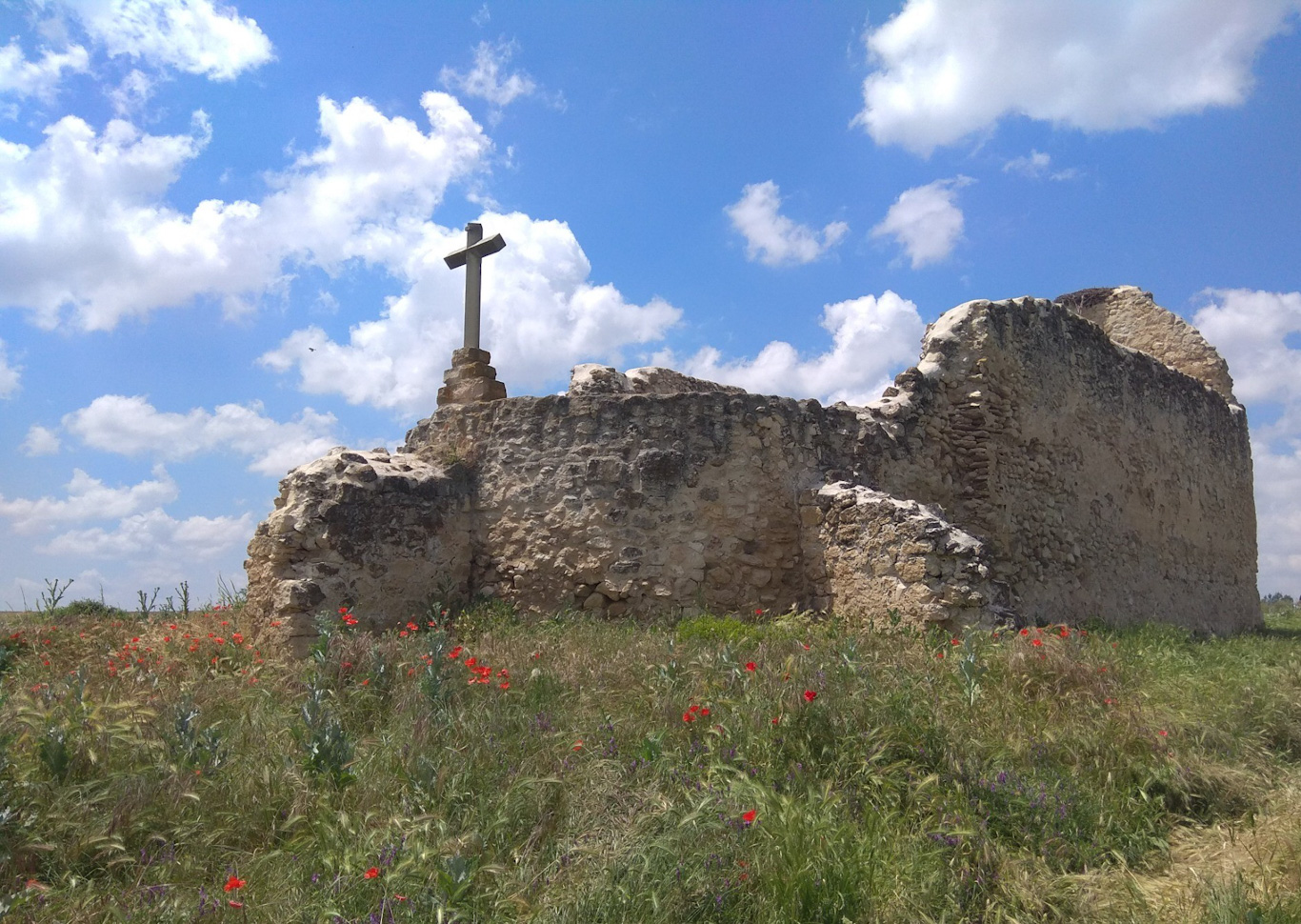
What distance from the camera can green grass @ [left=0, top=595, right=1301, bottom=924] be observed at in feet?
11.8

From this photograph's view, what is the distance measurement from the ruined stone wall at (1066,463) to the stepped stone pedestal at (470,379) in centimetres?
432

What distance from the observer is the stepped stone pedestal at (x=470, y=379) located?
1034 cm

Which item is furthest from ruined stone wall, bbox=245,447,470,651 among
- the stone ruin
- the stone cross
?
the stone cross

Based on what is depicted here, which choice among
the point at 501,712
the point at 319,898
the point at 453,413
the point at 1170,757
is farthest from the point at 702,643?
the point at 453,413

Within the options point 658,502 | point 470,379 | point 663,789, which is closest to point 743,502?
point 658,502

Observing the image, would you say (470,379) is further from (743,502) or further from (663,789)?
(663,789)

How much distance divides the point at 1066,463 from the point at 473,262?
7.10 metres

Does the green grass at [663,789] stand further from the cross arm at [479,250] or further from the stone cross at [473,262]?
the cross arm at [479,250]

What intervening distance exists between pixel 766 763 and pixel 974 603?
321cm

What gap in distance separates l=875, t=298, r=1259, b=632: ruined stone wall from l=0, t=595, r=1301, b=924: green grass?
352 centimetres

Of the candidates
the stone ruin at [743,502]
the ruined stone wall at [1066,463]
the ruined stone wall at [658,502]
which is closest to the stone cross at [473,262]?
the stone ruin at [743,502]

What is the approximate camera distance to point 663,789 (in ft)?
14.0

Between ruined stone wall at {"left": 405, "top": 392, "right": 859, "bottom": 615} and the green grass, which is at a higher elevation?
ruined stone wall at {"left": 405, "top": 392, "right": 859, "bottom": 615}

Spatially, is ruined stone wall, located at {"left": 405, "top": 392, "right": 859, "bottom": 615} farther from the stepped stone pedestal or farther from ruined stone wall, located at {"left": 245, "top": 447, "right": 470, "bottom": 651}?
the stepped stone pedestal
